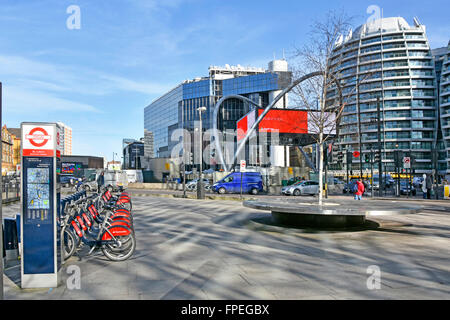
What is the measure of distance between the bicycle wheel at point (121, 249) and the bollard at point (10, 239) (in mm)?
2062

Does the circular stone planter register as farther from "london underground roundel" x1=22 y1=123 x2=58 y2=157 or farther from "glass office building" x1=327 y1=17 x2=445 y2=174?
"glass office building" x1=327 y1=17 x2=445 y2=174

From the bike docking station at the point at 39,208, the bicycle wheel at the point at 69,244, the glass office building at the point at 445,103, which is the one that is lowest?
the bicycle wheel at the point at 69,244

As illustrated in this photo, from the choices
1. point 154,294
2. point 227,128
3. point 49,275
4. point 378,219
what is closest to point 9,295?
point 49,275

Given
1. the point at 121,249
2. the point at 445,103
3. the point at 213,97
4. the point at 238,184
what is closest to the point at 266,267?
the point at 121,249

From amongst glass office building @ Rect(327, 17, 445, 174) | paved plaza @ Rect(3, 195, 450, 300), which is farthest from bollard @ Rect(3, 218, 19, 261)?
glass office building @ Rect(327, 17, 445, 174)

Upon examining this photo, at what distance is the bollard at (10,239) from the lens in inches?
316

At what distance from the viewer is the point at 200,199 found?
2639 cm

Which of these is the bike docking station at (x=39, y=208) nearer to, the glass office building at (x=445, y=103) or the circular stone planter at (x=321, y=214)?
the circular stone planter at (x=321, y=214)

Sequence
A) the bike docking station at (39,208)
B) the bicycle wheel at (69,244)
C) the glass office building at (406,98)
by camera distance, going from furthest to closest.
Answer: the glass office building at (406,98)
the bicycle wheel at (69,244)
the bike docking station at (39,208)

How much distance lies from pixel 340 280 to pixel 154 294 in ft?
10.0

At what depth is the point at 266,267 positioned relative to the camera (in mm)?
7234

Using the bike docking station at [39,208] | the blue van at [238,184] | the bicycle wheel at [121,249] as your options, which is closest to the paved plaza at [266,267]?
the bicycle wheel at [121,249]

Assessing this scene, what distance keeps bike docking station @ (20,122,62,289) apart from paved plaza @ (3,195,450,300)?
0.29 meters
